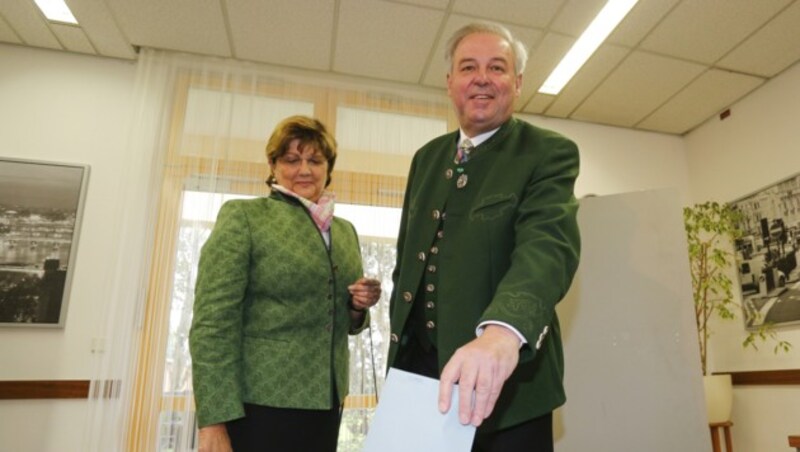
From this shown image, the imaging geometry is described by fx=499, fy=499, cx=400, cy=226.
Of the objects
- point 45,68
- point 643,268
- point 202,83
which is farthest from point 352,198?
point 45,68

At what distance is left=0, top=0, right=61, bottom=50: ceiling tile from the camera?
9.92 feet

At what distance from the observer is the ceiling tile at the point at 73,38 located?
3199 millimetres

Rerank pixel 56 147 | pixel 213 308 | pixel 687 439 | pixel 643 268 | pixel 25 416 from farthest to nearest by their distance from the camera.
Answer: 1. pixel 56 147
2. pixel 25 416
3. pixel 643 268
4. pixel 687 439
5. pixel 213 308

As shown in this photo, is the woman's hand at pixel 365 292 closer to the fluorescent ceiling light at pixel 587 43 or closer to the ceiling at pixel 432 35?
the ceiling at pixel 432 35

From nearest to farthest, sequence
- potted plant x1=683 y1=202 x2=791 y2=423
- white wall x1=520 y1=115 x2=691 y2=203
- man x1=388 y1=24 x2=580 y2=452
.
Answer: man x1=388 y1=24 x2=580 y2=452 → potted plant x1=683 y1=202 x2=791 y2=423 → white wall x1=520 y1=115 x2=691 y2=203

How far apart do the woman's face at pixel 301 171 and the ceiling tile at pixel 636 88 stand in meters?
2.76

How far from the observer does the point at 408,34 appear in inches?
126

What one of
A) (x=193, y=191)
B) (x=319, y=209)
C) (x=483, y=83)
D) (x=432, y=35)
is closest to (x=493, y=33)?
(x=483, y=83)

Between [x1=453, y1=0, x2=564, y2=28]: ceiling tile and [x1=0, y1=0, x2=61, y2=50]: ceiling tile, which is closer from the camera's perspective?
[x1=453, y1=0, x2=564, y2=28]: ceiling tile

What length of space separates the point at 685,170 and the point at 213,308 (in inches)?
176

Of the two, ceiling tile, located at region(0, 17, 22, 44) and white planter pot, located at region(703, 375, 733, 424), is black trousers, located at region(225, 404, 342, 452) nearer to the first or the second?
white planter pot, located at region(703, 375, 733, 424)

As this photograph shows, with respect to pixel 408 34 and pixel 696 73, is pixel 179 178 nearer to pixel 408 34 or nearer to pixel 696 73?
pixel 408 34

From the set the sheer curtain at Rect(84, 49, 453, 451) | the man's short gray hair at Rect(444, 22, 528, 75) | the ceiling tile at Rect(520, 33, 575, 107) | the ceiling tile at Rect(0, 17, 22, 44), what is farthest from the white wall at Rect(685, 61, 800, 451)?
the ceiling tile at Rect(0, 17, 22, 44)

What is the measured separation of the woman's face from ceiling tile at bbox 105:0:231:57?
1.93 meters
